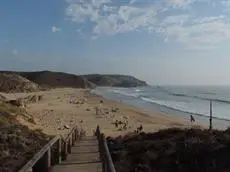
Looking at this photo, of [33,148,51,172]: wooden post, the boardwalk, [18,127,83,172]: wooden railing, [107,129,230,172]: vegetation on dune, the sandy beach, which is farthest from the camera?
the sandy beach

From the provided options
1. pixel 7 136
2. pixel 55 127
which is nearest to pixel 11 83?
pixel 55 127

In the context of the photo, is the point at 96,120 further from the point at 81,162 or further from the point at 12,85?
the point at 12,85

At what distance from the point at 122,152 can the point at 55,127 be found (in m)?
15.4

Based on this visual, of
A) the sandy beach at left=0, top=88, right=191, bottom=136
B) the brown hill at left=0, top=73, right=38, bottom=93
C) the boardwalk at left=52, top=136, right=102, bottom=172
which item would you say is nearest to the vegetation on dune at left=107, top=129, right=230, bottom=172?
the boardwalk at left=52, top=136, right=102, bottom=172

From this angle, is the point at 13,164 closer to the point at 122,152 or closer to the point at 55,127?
the point at 122,152

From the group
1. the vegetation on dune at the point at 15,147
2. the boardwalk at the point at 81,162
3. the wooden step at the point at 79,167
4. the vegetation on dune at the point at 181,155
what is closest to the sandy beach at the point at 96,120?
the vegetation on dune at the point at 15,147

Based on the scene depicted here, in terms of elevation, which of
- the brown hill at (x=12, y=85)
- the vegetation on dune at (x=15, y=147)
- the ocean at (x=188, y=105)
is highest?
the brown hill at (x=12, y=85)

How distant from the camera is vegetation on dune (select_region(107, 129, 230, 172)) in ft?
30.6

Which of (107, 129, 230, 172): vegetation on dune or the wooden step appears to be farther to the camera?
(107, 129, 230, 172): vegetation on dune

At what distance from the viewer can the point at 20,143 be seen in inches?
444

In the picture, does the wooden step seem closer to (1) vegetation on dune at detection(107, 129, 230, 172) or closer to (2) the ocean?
(1) vegetation on dune at detection(107, 129, 230, 172)

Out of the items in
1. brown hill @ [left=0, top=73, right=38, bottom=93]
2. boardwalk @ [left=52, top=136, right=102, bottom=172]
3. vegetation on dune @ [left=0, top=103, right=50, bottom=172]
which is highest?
brown hill @ [left=0, top=73, right=38, bottom=93]

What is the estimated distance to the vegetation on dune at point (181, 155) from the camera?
9320 mm

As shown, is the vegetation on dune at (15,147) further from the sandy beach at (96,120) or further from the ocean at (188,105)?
the ocean at (188,105)
